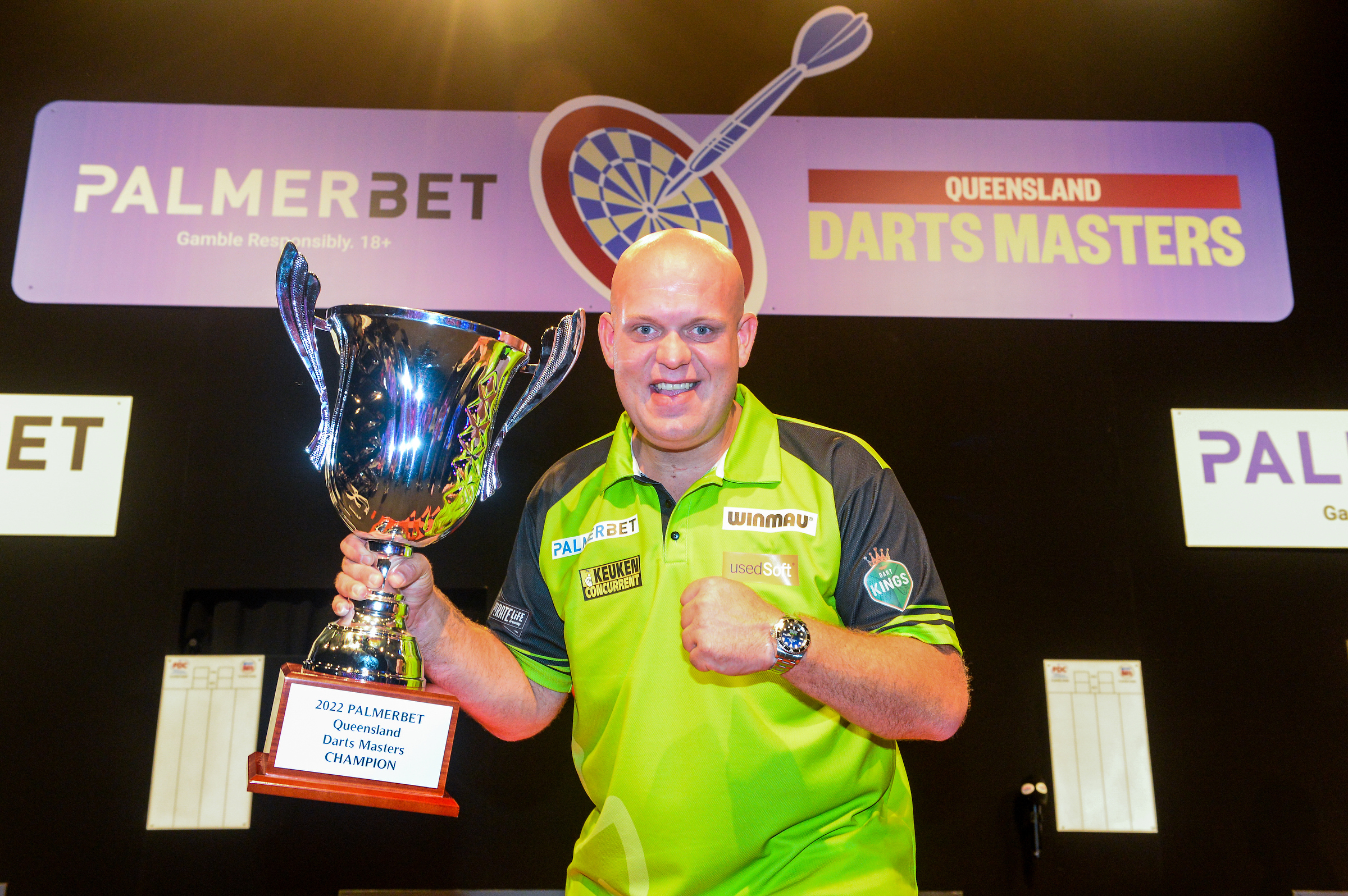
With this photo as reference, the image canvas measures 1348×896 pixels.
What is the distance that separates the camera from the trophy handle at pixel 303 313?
4.35 ft

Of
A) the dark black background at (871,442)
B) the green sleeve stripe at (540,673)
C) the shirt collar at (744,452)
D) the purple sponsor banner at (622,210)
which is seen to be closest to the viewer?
the shirt collar at (744,452)

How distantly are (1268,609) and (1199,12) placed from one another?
192cm

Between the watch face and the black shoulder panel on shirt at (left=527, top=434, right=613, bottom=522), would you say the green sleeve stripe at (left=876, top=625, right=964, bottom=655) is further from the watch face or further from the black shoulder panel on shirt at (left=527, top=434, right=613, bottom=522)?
the black shoulder panel on shirt at (left=527, top=434, right=613, bottom=522)

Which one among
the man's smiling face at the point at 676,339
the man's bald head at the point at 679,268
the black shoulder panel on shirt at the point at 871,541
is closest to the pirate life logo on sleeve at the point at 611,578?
the man's smiling face at the point at 676,339

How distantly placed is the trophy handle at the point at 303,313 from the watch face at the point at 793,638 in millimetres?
726

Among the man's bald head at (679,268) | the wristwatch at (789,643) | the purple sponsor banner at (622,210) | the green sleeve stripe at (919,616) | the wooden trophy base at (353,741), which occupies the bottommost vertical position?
the wooden trophy base at (353,741)

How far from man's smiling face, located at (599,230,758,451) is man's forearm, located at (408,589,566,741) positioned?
46 cm

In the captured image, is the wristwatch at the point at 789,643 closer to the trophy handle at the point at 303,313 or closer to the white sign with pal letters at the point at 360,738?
the white sign with pal letters at the point at 360,738

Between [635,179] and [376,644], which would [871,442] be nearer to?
[635,179]

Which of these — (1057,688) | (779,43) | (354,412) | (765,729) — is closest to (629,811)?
(765,729)

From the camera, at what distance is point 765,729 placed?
1442 millimetres

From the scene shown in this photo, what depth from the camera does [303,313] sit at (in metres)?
1.35

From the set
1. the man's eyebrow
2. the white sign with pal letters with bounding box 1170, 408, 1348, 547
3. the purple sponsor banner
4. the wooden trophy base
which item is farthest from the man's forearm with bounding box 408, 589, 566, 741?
the white sign with pal letters with bounding box 1170, 408, 1348, 547

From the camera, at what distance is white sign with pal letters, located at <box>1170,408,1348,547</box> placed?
259 centimetres
